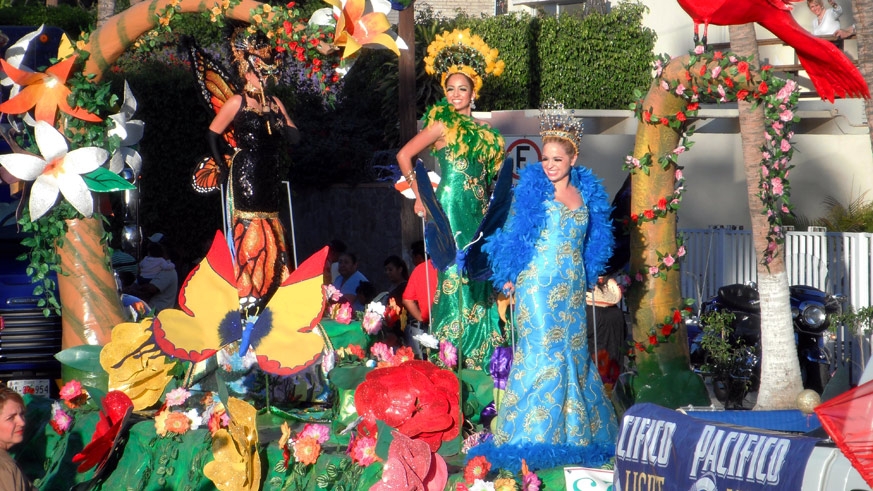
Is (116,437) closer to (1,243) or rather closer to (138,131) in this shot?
(138,131)

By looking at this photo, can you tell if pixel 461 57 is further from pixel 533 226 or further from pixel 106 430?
pixel 106 430

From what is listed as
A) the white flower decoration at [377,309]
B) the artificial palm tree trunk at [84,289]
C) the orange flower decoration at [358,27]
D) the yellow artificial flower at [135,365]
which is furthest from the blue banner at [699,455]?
the artificial palm tree trunk at [84,289]

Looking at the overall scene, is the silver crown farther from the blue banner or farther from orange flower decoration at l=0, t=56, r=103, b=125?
orange flower decoration at l=0, t=56, r=103, b=125

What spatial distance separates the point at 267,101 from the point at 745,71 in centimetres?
297

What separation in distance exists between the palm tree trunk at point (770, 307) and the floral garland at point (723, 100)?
84 millimetres

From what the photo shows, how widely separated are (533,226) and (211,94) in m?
2.98

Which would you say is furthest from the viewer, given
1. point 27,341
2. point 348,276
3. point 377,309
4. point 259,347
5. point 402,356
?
point 348,276

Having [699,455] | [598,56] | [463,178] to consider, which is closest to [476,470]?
[699,455]

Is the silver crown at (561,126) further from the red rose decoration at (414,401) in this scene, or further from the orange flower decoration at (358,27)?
the orange flower decoration at (358,27)

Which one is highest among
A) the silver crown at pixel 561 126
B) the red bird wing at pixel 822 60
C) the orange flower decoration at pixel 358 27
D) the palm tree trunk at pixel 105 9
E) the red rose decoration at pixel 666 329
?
the palm tree trunk at pixel 105 9

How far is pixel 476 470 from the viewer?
15.9ft

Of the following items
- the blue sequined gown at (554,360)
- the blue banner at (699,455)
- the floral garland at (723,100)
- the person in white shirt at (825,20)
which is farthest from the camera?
the person in white shirt at (825,20)

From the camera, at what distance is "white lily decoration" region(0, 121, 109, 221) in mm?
7121

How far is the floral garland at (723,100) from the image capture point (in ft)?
19.0
